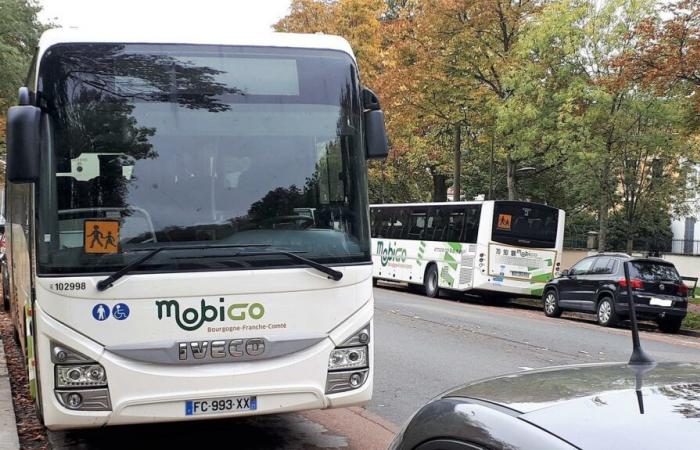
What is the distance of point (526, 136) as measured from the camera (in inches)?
853

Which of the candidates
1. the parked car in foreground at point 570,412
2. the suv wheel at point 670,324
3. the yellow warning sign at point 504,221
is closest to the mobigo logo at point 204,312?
the parked car in foreground at point 570,412

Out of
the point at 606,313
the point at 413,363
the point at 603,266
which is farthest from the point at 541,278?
the point at 413,363

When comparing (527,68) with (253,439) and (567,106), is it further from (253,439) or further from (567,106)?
(253,439)

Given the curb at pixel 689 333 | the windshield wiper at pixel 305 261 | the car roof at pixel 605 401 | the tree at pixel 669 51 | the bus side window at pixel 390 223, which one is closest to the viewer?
the car roof at pixel 605 401

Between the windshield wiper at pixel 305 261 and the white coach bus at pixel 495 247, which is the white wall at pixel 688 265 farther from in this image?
the windshield wiper at pixel 305 261

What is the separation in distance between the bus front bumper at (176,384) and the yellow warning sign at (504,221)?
17075 mm

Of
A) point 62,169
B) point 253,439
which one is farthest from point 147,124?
point 253,439

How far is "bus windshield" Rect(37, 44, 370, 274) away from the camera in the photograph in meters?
4.99

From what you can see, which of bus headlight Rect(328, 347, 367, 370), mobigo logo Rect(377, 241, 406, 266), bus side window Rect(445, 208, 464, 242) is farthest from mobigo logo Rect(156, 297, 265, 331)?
mobigo logo Rect(377, 241, 406, 266)

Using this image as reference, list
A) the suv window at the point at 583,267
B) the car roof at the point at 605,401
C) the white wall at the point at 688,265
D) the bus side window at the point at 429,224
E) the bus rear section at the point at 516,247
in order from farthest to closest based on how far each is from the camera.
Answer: the white wall at the point at 688,265
the bus side window at the point at 429,224
the bus rear section at the point at 516,247
the suv window at the point at 583,267
the car roof at the point at 605,401

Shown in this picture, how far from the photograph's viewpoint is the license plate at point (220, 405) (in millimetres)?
4964

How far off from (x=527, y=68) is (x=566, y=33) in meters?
1.46

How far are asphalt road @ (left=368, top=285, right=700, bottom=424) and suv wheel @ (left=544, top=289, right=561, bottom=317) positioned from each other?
158cm

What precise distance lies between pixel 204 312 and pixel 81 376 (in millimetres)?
885
